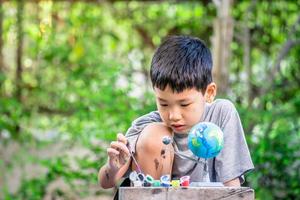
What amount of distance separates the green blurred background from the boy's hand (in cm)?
314

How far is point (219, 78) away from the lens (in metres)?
7.61

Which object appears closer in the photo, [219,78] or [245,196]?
[245,196]

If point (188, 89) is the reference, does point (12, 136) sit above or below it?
below

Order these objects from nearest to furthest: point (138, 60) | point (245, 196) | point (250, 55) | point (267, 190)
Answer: point (245, 196) < point (267, 190) < point (250, 55) < point (138, 60)

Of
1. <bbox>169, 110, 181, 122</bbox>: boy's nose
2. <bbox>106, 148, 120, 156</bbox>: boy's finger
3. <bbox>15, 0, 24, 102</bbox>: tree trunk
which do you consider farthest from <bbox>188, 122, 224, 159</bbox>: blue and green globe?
<bbox>15, 0, 24, 102</bbox>: tree trunk

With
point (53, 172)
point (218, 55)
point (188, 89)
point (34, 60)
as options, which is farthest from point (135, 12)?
point (188, 89)

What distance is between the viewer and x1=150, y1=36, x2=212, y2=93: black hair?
3189 millimetres

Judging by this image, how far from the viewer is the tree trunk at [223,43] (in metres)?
7.59

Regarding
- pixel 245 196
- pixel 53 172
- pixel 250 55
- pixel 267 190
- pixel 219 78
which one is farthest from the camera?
pixel 250 55

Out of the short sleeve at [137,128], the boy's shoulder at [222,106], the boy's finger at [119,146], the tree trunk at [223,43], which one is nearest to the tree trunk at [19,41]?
the tree trunk at [223,43]

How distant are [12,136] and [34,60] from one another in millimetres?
2141

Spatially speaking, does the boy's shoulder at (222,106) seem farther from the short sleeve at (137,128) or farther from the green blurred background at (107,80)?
the green blurred background at (107,80)

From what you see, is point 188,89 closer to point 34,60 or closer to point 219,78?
point 219,78

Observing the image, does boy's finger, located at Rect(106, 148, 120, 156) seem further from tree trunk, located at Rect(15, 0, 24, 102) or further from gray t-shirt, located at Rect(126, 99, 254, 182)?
tree trunk, located at Rect(15, 0, 24, 102)
